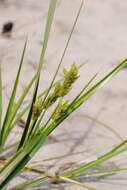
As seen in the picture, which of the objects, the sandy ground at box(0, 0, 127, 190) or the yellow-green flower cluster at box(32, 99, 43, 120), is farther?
the sandy ground at box(0, 0, 127, 190)

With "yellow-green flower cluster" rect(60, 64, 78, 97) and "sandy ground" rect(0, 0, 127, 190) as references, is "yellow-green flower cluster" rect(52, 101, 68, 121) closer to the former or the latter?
"yellow-green flower cluster" rect(60, 64, 78, 97)

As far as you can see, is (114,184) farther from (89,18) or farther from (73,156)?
(89,18)

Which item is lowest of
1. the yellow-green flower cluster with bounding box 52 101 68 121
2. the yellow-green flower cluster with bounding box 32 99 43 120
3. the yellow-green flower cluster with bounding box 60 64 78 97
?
the yellow-green flower cluster with bounding box 32 99 43 120

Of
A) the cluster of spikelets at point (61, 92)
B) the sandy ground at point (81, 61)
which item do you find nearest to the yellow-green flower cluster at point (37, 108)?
the cluster of spikelets at point (61, 92)

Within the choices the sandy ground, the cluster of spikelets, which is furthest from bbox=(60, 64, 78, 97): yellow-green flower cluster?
the sandy ground

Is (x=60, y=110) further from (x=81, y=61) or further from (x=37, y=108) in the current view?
(x=81, y=61)

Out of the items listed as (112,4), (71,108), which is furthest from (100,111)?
(112,4)

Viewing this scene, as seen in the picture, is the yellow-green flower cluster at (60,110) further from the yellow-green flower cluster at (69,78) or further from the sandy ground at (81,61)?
the sandy ground at (81,61)

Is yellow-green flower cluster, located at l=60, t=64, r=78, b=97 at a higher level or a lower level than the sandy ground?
lower
